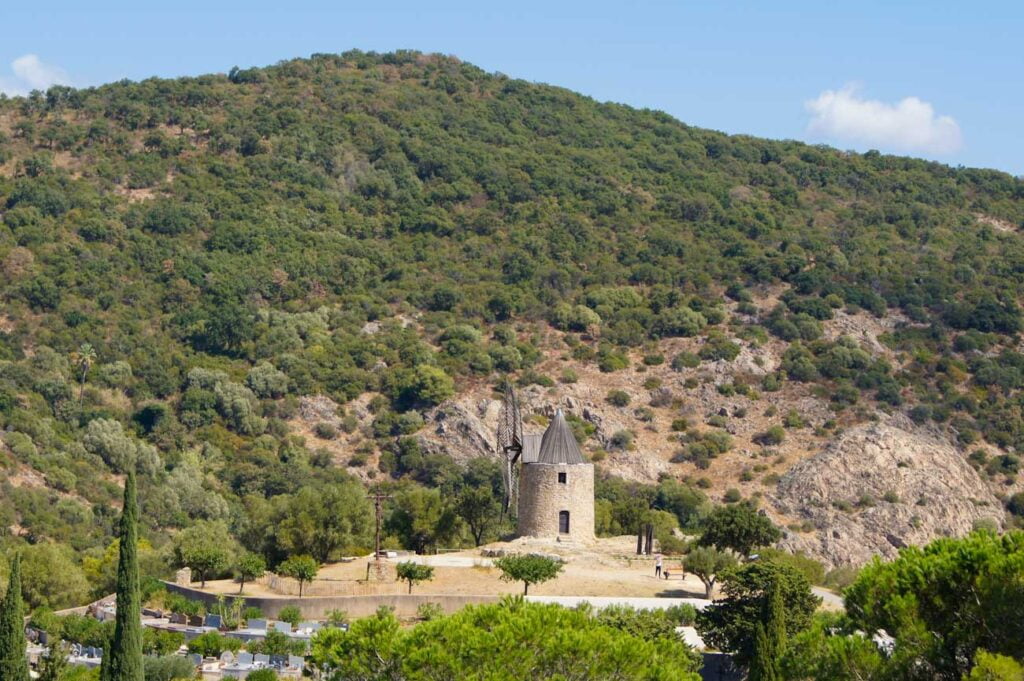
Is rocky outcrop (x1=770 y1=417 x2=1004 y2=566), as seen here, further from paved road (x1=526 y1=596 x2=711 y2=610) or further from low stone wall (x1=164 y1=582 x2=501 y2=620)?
low stone wall (x1=164 y1=582 x2=501 y2=620)

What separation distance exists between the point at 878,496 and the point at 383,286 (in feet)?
135

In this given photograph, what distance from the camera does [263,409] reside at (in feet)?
312

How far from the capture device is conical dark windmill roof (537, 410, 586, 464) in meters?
61.5

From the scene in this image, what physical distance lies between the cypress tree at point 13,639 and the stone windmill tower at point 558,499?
84.8 feet

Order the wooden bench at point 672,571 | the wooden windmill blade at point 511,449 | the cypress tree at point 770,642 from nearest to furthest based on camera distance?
the cypress tree at point 770,642 → the wooden bench at point 672,571 → the wooden windmill blade at point 511,449

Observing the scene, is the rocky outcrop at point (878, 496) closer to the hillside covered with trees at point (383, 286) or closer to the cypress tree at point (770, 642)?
the hillside covered with trees at point (383, 286)

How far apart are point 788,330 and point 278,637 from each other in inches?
2469

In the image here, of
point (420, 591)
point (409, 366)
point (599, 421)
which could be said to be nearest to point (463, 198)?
point (409, 366)

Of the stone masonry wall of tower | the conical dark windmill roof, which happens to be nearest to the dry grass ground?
the stone masonry wall of tower

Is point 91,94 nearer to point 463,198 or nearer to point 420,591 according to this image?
point 463,198

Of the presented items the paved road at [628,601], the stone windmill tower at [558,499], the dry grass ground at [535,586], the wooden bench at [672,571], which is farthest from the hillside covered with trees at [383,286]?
the paved road at [628,601]

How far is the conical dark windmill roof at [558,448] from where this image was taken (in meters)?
61.5

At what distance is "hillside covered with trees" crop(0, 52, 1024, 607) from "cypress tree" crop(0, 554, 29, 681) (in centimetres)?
1973

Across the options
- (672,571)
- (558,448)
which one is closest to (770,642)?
(672,571)
